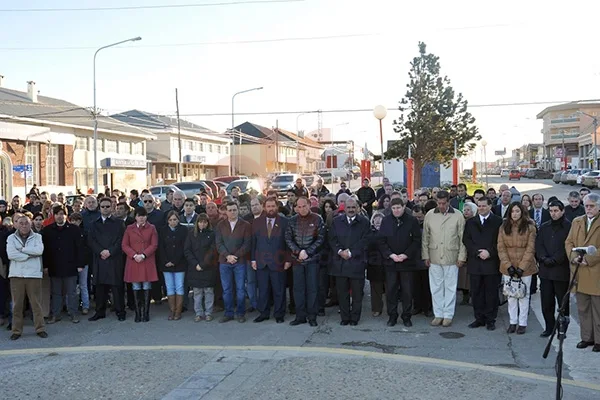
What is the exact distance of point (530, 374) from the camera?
670cm

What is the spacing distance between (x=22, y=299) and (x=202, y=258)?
263 centimetres

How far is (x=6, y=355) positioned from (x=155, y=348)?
A: 1.85m

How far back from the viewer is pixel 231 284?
10.1 meters

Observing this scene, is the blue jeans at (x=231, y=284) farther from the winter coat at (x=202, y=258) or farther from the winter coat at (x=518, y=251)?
the winter coat at (x=518, y=251)

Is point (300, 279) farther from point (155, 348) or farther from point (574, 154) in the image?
point (574, 154)

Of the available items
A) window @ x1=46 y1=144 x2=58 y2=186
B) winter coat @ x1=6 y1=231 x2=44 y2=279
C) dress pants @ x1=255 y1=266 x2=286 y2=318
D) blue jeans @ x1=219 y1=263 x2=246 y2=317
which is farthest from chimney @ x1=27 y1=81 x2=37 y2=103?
dress pants @ x1=255 y1=266 x2=286 y2=318

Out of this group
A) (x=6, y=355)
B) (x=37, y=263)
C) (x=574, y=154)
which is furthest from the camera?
(x=574, y=154)

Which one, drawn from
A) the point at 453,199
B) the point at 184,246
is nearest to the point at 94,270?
the point at 184,246

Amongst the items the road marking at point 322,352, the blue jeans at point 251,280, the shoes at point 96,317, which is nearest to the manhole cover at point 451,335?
the road marking at point 322,352

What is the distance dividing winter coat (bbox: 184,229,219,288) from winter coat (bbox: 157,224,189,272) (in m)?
0.10

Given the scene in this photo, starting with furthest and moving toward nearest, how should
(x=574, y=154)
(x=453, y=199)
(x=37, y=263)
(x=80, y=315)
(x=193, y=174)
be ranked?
(x=574, y=154)
(x=193, y=174)
(x=453, y=199)
(x=80, y=315)
(x=37, y=263)

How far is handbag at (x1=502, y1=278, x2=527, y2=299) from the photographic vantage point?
28.1 feet

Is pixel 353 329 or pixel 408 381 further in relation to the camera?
pixel 353 329

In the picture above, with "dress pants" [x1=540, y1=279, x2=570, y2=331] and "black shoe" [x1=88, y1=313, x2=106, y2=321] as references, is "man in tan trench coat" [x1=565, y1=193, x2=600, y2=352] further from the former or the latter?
"black shoe" [x1=88, y1=313, x2=106, y2=321]
